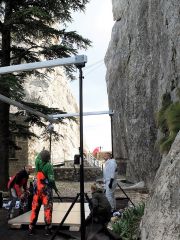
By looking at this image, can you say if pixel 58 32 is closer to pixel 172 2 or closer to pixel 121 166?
pixel 172 2

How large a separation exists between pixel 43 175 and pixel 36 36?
35.2 ft

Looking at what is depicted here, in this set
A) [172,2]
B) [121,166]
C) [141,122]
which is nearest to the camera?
[172,2]

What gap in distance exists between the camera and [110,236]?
24.3ft

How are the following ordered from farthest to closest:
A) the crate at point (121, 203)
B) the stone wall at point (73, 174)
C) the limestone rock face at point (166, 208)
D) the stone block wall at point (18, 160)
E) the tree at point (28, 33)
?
1. the stone block wall at point (18, 160)
2. the stone wall at point (73, 174)
3. the tree at point (28, 33)
4. the crate at point (121, 203)
5. the limestone rock face at point (166, 208)

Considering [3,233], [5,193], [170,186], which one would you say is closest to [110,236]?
[170,186]

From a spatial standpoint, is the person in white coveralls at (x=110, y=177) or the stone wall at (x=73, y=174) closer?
the person in white coveralls at (x=110, y=177)

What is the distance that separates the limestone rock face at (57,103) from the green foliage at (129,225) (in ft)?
114

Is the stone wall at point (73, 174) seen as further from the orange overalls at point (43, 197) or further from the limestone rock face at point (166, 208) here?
the limestone rock face at point (166, 208)

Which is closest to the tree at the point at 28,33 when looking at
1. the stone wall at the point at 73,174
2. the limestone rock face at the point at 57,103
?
the stone wall at the point at 73,174

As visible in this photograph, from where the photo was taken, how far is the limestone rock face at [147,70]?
11750 millimetres

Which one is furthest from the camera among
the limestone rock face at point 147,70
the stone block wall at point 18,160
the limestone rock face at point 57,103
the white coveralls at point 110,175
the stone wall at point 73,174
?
the limestone rock face at point 57,103

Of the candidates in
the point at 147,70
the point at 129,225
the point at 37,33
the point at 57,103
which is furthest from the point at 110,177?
the point at 57,103

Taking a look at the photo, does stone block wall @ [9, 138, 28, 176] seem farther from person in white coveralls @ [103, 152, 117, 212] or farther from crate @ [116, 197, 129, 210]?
person in white coveralls @ [103, 152, 117, 212]

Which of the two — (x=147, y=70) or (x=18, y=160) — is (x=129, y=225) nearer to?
(x=147, y=70)
